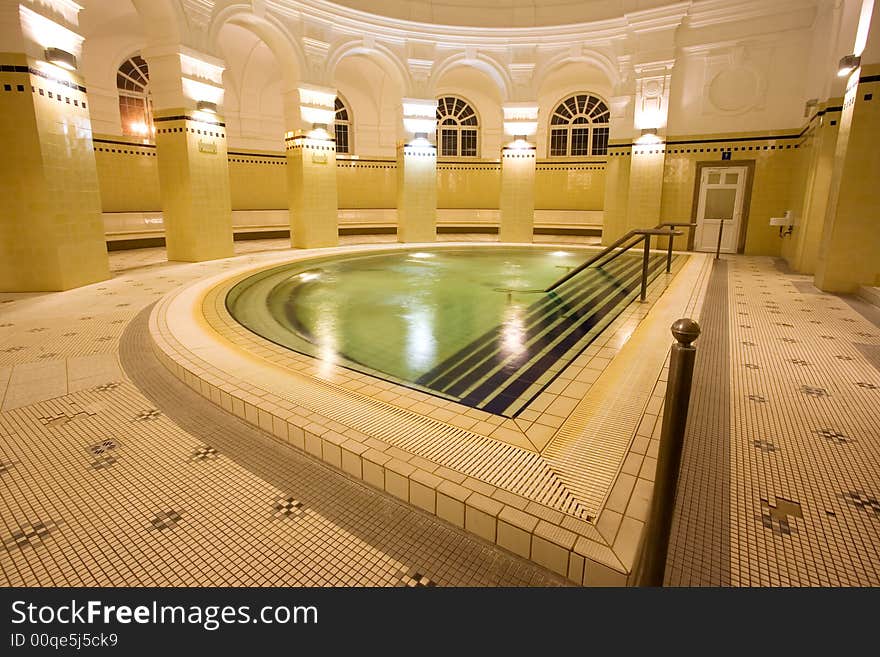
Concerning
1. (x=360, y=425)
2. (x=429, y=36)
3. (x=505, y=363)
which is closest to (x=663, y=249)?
(x=429, y=36)

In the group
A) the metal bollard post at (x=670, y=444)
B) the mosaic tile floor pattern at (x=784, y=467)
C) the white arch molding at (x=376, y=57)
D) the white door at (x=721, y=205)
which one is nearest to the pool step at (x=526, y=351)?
the mosaic tile floor pattern at (x=784, y=467)

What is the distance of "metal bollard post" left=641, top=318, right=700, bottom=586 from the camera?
1.21 m

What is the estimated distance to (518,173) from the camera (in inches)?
439

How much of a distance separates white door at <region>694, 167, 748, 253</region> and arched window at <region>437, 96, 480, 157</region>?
22.4 feet

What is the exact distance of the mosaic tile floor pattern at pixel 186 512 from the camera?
61.0 inches

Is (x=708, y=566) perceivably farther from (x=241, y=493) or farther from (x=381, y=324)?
(x=381, y=324)

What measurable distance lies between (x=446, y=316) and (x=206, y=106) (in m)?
5.53

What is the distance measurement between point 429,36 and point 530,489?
11.1 metres

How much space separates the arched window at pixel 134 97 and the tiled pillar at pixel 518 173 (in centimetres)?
783

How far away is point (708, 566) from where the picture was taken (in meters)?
1.52

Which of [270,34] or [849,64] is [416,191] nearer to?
[270,34]

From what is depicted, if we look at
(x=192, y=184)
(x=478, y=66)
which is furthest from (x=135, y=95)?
(x=478, y=66)

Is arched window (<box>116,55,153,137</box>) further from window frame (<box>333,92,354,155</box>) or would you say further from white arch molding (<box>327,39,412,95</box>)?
window frame (<box>333,92,354,155</box>)

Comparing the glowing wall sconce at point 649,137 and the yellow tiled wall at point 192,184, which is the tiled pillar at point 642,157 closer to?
the glowing wall sconce at point 649,137
